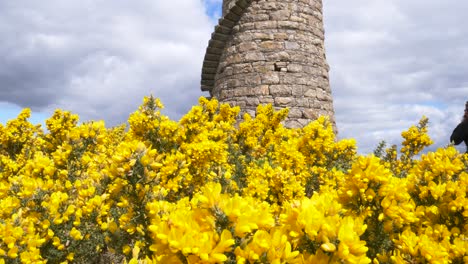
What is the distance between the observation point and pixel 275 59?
1115 cm

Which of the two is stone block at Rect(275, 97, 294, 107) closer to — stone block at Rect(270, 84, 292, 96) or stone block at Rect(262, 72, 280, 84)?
stone block at Rect(270, 84, 292, 96)

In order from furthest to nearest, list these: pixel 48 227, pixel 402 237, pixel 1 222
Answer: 1. pixel 48 227
2. pixel 1 222
3. pixel 402 237

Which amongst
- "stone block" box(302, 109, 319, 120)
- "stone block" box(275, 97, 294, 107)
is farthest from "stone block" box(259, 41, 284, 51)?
"stone block" box(302, 109, 319, 120)

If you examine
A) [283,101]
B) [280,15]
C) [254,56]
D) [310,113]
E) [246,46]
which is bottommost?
[310,113]

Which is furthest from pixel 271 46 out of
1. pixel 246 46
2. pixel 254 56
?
pixel 246 46

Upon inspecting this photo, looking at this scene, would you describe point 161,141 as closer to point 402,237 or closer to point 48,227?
point 48,227

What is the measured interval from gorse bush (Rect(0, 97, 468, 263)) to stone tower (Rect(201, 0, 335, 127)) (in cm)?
589

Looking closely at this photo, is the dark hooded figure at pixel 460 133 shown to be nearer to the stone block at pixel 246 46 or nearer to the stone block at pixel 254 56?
the stone block at pixel 254 56

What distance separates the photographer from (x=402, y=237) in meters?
1.73

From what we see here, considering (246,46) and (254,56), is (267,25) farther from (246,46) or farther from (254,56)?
(254,56)

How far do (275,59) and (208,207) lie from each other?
33.5 feet

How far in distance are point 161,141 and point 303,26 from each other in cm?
882

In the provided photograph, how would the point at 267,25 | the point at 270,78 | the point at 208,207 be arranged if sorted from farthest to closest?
the point at 267,25, the point at 270,78, the point at 208,207

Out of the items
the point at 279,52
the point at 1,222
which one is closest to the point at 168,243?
the point at 1,222
